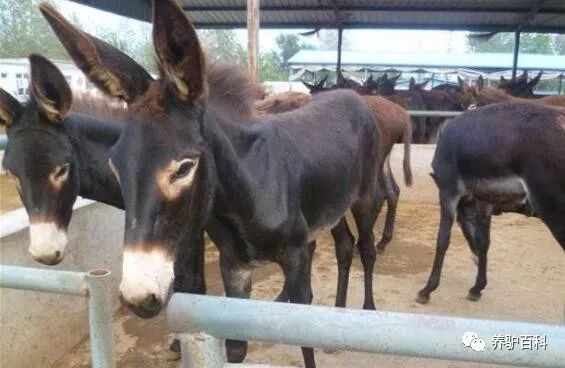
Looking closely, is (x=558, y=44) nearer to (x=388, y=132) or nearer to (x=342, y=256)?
(x=388, y=132)

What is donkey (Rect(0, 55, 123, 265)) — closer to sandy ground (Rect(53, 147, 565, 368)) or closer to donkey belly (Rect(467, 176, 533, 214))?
sandy ground (Rect(53, 147, 565, 368))

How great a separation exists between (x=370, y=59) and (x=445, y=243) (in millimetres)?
21032

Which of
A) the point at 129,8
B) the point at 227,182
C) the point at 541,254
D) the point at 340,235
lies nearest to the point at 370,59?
the point at 129,8

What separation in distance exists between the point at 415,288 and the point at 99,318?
3599 millimetres

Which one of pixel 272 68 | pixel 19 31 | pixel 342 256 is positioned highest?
pixel 19 31

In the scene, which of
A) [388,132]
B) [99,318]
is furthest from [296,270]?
[388,132]

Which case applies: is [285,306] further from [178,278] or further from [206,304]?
[178,278]

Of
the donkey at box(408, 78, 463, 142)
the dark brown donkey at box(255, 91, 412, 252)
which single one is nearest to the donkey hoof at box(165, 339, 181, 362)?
the dark brown donkey at box(255, 91, 412, 252)

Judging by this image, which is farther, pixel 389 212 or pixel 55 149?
pixel 389 212

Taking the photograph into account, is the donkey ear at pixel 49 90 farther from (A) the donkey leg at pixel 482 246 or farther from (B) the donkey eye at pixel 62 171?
(A) the donkey leg at pixel 482 246

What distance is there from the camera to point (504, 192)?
338 centimetres

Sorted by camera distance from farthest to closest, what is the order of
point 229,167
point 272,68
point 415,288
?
1. point 272,68
2. point 415,288
3. point 229,167

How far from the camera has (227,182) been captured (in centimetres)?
192

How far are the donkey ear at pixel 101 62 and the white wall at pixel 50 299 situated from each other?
4.36 ft
